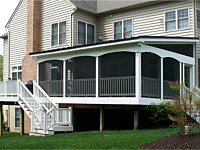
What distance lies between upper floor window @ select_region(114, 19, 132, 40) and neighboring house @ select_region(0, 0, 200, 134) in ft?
0.22

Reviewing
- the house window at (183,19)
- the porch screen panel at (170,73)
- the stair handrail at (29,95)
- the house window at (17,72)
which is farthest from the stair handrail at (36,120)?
the house window at (17,72)

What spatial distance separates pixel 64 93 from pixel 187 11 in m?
8.53

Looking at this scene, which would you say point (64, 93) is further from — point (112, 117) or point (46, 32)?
point (46, 32)

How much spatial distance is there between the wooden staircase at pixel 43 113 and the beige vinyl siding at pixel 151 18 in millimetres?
7414

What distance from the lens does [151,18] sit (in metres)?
22.6

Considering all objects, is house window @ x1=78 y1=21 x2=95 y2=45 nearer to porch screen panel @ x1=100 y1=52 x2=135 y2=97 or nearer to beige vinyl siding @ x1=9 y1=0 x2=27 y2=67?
porch screen panel @ x1=100 y1=52 x2=135 y2=97

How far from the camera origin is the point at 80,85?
18922mm

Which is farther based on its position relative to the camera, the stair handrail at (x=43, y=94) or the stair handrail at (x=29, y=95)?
the stair handrail at (x=29, y=95)

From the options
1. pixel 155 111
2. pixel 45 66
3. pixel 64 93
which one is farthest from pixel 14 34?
pixel 155 111

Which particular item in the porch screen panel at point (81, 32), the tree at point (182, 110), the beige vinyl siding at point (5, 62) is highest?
the porch screen panel at point (81, 32)

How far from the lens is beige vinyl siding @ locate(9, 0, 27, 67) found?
2739cm

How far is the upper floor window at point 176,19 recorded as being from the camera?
2114 cm

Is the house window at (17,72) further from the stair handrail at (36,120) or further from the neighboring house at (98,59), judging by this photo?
the stair handrail at (36,120)

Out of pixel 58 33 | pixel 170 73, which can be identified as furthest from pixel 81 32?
pixel 170 73
